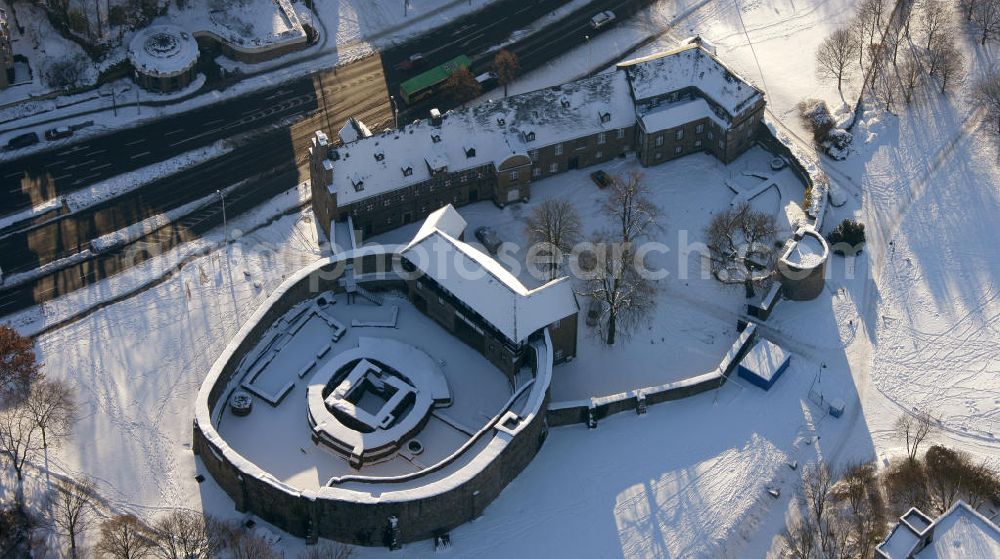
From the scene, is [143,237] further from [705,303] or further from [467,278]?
[705,303]

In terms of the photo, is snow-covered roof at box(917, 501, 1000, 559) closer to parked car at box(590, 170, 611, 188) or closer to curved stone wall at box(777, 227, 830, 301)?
curved stone wall at box(777, 227, 830, 301)

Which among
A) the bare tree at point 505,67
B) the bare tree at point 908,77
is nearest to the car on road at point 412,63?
the bare tree at point 505,67

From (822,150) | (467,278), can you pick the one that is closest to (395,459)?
(467,278)

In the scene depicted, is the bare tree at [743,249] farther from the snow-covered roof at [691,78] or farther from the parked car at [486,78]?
the parked car at [486,78]

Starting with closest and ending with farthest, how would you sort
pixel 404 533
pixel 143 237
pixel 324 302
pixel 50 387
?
1. pixel 404 533
2. pixel 50 387
3. pixel 324 302
4. pixel 143 237

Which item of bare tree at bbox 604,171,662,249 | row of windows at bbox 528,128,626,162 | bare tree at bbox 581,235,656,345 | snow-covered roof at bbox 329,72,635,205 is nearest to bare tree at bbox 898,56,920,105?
snow-covered roof at bbox 329,72,635,205

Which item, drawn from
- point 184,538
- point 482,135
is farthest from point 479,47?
point 184,538
